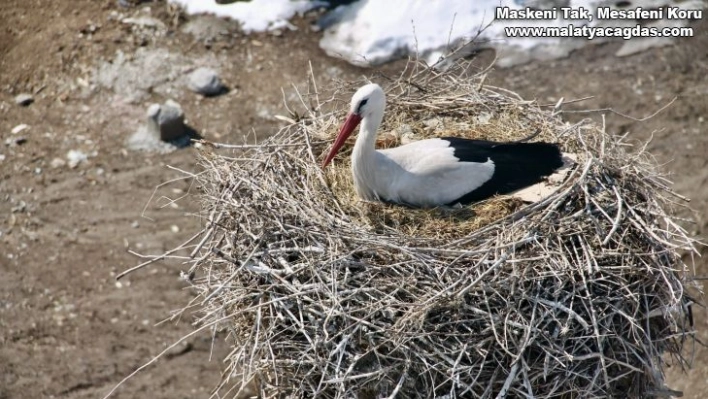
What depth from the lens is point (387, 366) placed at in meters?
3.86

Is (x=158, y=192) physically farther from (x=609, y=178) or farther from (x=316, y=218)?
(x=609, y=178)

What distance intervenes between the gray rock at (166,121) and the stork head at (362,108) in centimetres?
315

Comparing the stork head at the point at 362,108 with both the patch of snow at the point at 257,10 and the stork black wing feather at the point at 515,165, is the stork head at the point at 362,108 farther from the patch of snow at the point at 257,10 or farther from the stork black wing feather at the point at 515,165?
the patch of snow at the point at 257,10

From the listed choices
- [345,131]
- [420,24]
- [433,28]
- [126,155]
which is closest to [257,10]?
[420,24]

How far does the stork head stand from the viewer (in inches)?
185

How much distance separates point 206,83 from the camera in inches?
319

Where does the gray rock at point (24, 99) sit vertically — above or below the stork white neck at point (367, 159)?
below

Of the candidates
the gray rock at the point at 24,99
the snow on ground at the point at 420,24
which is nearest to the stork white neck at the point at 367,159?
the snow on ground at the point at 420,24

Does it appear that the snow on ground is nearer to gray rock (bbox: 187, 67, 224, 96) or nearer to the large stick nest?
gray rock (bbox: 187, 67, 224, 96)

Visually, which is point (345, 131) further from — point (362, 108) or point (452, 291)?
point (452, 291)

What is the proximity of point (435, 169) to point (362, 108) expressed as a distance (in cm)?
52

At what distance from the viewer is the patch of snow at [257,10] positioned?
345 inches

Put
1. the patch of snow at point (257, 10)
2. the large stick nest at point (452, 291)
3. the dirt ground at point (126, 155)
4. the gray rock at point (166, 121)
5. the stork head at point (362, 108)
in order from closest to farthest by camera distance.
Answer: the large stick nest at point (452, 291) → the stork head at point (362, 108) → the dirt ground at point (126, 155) → the gray rock at point (166, 121) → the patch of snow at point (257, 10)

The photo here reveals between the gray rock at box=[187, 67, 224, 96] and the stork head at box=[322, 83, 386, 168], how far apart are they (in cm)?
362
